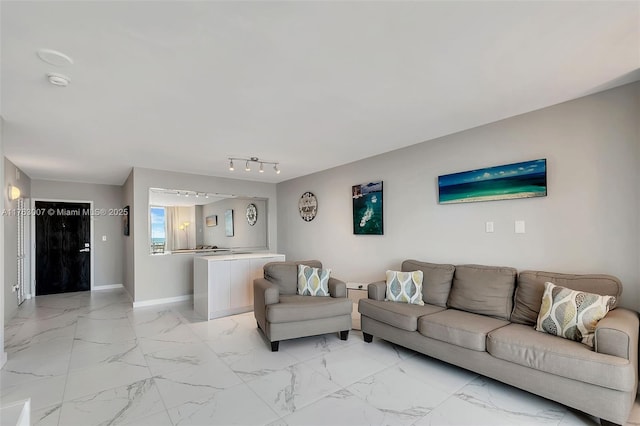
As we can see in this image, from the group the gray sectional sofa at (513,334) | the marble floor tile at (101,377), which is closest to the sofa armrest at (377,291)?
the gray sectional sofa at (513,334)

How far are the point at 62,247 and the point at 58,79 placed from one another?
5770mm

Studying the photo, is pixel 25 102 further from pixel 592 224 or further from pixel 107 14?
pixel 592 224

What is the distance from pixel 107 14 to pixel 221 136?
2.00 meters

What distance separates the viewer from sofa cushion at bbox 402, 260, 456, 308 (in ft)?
10.8

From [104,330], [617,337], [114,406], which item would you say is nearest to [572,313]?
[617,337]

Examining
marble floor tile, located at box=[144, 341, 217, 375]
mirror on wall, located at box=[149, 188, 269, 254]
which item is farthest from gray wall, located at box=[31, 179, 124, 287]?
marble floor tile, located at box=[144, 341, 217, 375]

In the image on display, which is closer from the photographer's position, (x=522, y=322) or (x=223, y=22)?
(x=223, y=22)

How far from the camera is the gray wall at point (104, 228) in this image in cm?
650

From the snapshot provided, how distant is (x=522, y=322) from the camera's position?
2.72 m

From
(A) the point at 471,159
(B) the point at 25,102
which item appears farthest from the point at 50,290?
(A) the point at 471,159

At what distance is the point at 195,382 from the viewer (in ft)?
8.53

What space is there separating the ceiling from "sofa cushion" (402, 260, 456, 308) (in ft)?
5.17

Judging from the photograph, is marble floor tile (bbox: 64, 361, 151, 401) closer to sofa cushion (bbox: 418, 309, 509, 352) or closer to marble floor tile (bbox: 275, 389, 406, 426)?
marble floor tile (bbox: 275, 389, 406, 426)

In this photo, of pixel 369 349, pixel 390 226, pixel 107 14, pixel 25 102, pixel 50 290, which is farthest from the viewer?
pixel 50 290
